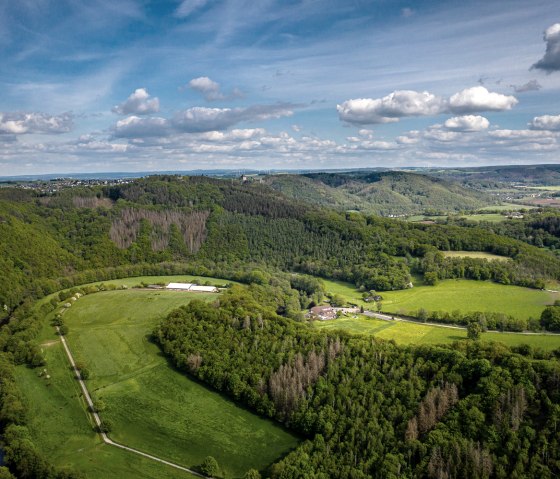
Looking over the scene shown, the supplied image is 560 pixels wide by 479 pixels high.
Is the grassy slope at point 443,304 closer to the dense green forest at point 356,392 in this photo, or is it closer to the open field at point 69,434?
the dense green forest at point 356,392

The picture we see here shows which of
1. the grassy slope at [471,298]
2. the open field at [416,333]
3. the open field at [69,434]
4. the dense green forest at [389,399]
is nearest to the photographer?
the dense green forest at [389,399]

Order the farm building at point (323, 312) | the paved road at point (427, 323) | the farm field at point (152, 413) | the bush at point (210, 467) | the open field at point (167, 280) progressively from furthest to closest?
1. the open field at point (167, 280)
2. the farm building at point (323, 312)
3. the paved road at point (427, 323)
4. the farm field at point (152, 413)
5. the bush at point (210, 467)

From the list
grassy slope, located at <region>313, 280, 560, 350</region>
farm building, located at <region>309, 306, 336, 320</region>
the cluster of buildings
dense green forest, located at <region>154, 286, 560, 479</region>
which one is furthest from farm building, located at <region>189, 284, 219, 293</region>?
dense green forest, located at <region>154, 286, 560, 479</region>

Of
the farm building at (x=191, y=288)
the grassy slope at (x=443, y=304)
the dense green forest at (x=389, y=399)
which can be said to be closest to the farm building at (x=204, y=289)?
the farm building at (x=191, y=288)

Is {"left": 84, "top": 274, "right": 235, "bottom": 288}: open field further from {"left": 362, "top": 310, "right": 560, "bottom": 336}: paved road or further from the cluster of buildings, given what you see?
{"left": 362, "top": 310, "right": 560, "bottom": 336}: paved road

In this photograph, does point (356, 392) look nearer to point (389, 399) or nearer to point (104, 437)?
point (389, 399)

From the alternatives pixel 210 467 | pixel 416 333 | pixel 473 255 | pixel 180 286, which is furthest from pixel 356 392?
pixel 473 255

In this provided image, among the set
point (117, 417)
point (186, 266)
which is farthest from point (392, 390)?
point (186, 266)
